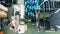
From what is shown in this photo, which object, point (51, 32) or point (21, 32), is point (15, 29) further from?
point (51, 32)

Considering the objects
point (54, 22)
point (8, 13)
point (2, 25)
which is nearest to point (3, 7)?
point (8, 13)

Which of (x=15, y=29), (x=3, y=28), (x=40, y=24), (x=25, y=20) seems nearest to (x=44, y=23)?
(x=40, y=24)

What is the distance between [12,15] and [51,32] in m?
0.44

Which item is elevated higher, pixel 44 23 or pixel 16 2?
pixel 16 2

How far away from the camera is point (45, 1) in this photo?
63.6 inches

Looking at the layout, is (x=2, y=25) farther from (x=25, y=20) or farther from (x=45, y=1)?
(x=45, y=1)

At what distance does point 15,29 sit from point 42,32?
0.92 feet

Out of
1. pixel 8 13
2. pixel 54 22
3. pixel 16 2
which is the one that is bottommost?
pixel 54 22

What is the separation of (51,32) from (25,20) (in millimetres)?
297

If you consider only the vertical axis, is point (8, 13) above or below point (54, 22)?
above

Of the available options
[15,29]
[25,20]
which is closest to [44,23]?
[25,20]

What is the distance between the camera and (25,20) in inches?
63.7

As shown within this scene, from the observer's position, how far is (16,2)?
5.33 ft

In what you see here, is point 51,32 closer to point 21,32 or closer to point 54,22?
point 54,22
